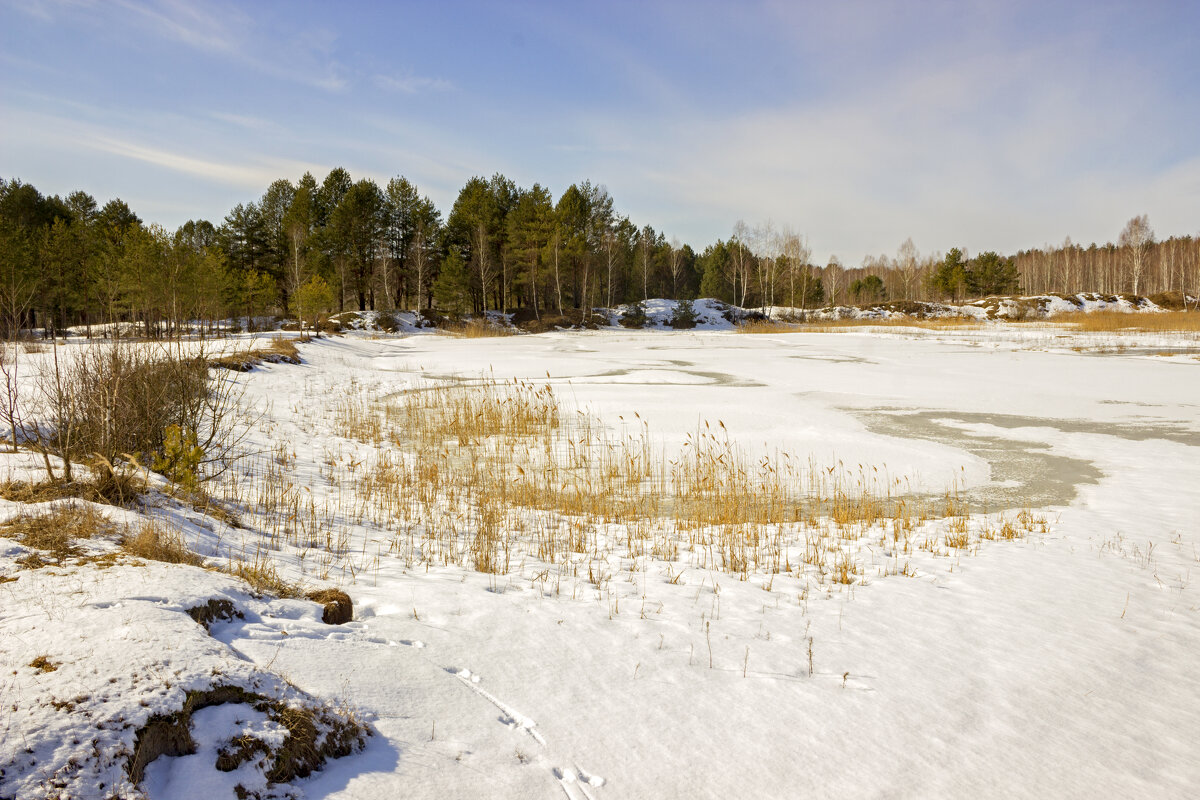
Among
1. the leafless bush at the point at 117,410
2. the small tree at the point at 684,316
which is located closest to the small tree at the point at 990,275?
the small tree at the point at 684,316

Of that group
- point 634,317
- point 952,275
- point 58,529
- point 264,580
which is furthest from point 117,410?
point 952,275

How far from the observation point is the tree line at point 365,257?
108 feet

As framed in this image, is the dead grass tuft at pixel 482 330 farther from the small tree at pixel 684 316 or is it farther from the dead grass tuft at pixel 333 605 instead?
the dead grass tuft at pixel 333 605

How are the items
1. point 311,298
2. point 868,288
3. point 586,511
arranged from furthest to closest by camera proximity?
point 868,288 < point 311,298 < point 586,511

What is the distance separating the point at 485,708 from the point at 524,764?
42cm

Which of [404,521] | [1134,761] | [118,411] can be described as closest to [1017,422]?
[1134,761]

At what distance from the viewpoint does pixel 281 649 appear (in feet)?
9.77

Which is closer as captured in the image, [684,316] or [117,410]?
[117,410]

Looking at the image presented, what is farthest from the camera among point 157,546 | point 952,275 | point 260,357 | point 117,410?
point 952,275

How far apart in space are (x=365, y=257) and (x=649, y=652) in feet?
173

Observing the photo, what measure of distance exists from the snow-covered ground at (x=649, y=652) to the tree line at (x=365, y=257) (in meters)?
28.5

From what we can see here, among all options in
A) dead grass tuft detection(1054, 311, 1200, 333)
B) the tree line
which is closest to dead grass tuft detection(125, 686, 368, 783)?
the tree line

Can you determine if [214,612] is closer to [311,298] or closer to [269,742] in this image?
[269,742]

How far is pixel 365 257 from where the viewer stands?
167 feet
